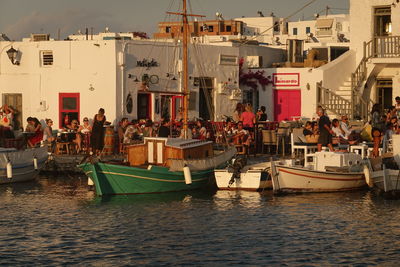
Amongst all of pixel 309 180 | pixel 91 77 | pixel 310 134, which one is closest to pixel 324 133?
pixel 310 134

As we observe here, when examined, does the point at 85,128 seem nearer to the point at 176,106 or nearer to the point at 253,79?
the point at 176,106

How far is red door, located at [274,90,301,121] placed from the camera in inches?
1620

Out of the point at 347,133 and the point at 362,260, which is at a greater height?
the point at 347,133

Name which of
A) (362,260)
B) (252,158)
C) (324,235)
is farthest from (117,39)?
(362,260)

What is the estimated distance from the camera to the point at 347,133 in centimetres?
3108

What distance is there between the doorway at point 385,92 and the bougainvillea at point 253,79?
476 centimetres

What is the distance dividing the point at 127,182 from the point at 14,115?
1120cm

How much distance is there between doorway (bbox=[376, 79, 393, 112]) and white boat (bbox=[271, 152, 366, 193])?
1314cm

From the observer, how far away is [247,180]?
1085 inches

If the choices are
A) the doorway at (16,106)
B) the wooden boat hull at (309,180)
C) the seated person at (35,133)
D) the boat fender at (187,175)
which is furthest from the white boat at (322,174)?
the doorway at (16,106)

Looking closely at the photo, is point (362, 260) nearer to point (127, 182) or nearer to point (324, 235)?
point (324, 235)

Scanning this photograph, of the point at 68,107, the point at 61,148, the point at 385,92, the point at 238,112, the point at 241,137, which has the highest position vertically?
the point at 385,92

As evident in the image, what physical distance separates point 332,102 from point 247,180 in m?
12.6

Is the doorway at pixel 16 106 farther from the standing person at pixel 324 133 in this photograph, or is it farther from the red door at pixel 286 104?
the standing person at pixel 324 133
